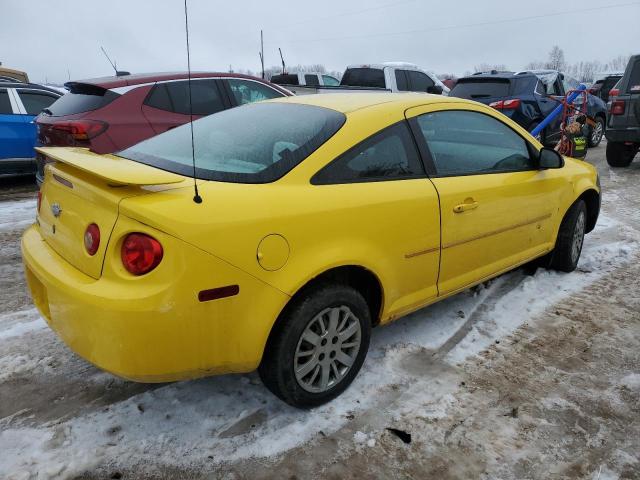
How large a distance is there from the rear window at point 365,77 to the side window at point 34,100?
20.9 ft

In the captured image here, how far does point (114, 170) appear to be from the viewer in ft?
7.34

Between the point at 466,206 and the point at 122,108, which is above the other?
the point at 122,108

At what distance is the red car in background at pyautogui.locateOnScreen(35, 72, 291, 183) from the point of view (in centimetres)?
548

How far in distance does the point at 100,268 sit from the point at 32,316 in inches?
70.5

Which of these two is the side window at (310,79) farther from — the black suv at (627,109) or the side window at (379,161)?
the side window at (379,161)

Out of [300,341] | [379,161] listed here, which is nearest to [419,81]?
[379,161]

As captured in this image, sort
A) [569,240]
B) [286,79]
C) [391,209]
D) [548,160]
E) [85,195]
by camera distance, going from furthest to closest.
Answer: [286,79], [569,240], [548,160], [391,209], [85,195]

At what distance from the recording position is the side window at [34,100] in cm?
788

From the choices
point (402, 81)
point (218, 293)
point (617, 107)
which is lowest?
point (218, 293)

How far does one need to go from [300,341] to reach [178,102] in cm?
459

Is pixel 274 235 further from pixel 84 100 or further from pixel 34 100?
pixel 34 100

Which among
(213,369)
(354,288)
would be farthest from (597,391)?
(213,369)

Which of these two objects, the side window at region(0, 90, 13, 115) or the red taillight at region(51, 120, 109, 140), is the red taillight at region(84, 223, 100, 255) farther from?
the side window at region(0, 90, 13, 115)

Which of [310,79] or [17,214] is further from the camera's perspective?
[310,79]
